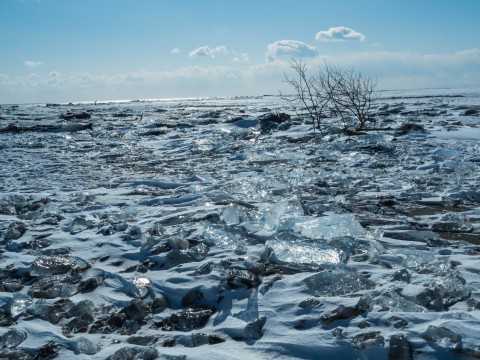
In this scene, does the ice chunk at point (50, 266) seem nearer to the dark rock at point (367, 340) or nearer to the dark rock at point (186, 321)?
the dark rock at point (186, 321)

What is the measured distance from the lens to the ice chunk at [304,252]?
9.12 feet

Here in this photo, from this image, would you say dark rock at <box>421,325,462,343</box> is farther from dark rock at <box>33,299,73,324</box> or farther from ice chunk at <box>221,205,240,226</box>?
ice chunk at <box>221,205,240,226</box>

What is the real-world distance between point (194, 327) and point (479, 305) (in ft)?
4.93

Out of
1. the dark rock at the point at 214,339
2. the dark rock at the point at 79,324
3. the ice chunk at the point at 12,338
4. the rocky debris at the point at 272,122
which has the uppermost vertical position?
the rocky debris at the point at 272,122

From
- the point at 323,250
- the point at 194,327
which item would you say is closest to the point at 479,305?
the point at 323,250

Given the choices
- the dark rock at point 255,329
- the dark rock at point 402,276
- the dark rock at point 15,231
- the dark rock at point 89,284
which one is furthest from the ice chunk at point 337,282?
the dark rock at point 15,231

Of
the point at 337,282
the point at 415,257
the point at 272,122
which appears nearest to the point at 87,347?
the point at 337,282

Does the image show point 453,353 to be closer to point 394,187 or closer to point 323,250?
point 323,250

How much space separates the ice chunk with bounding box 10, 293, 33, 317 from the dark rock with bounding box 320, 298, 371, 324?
1684 millimetres

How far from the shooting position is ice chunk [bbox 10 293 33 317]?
2287mm

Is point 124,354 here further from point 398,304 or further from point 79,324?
point 398,304

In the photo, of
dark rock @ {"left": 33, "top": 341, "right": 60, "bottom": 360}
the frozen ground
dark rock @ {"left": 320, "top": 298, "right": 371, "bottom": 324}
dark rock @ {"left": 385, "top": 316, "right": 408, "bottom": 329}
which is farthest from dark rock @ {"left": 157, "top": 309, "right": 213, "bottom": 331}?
dark rock @ {"left": 385, "top": 316, "right": 408, "bottom": 329}

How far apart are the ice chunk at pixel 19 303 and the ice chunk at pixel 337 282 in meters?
1.66

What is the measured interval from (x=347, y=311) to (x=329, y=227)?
Answer: 124cm
